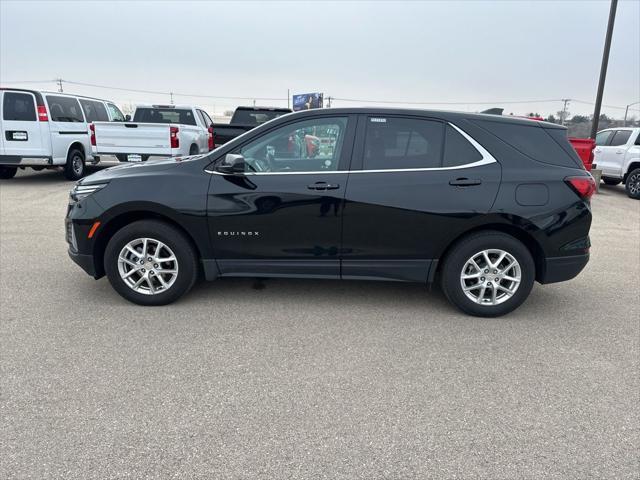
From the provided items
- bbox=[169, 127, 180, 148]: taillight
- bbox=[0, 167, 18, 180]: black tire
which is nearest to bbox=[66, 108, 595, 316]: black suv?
bbox=[169, 127, 180, 148]: taillight

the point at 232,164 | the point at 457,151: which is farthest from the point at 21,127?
→ the point at 457,151

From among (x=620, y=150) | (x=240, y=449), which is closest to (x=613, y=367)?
(x=240, y=449)

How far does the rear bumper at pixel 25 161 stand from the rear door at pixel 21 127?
0.07 m

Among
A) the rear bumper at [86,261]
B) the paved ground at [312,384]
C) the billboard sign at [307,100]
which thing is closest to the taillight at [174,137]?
the paved ground at [312,384]

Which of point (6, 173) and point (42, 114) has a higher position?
point (42, 114)

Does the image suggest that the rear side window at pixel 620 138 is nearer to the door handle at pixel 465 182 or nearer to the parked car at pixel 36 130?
the door handle at pixel 465 182

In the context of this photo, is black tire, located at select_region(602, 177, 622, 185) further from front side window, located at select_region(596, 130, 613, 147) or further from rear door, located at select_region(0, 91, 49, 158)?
rear door, located at select_region(0, 91, 49, 158)

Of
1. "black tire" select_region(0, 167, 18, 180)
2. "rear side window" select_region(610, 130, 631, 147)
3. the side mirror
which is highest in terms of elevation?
"rear side window" select_region(610, 130, 631, 147)

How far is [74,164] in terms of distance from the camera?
12.1 meters

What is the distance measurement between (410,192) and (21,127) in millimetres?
10529

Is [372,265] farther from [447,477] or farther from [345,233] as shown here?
[447,477]

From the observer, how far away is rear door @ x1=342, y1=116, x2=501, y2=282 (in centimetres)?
398

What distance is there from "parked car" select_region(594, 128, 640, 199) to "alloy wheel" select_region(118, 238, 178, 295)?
12105mm

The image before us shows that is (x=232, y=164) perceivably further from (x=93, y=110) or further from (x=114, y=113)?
(x=114, y=113)
